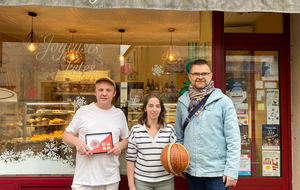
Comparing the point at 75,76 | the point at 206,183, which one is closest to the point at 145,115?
the point at 206,183

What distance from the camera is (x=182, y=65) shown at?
4465 mm

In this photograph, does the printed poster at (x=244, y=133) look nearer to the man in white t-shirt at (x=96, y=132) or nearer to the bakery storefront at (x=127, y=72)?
the bakery storefront at (x=127, y=72)

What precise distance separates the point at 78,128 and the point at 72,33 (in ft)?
8.27

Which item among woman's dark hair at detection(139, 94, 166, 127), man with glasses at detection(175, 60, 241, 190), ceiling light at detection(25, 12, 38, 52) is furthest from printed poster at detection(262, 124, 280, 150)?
ceiling light at detection(25, 12, 38, 52)

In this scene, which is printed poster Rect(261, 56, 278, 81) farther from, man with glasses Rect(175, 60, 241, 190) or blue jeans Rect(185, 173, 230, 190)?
blue jeans Rect(185, 173, 230, 190)

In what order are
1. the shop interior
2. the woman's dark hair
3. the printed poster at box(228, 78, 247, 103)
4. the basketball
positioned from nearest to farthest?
the basketball < the woman's dark hair < the printed poster at box(228, 78, 247, 103) < the shop interior

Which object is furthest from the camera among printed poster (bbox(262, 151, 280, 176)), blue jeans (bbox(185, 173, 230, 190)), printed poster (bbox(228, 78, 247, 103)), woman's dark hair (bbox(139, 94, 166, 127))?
printed poster (bbox(228, 78, 247, 103))

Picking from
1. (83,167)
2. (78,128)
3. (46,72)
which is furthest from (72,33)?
(83,167)

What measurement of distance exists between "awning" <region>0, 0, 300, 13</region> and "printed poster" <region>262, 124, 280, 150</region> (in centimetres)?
187

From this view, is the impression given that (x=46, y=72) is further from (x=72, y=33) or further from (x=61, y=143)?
(x=61, y=143)

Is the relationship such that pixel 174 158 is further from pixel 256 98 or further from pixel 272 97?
pixel 272 97

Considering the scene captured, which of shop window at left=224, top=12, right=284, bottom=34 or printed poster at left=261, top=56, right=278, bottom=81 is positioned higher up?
shop window at left=224, top=12, right=284, bottom=34

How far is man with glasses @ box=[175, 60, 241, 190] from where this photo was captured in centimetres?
254

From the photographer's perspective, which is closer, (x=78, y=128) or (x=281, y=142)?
(x=78, y=128)
